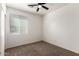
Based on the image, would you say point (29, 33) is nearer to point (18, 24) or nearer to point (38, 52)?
point (18, 24)

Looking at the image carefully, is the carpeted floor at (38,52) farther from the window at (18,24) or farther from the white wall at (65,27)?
the window at (18,24)

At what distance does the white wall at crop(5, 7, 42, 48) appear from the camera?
3438 millimetres

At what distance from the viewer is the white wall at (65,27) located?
280 centimetres

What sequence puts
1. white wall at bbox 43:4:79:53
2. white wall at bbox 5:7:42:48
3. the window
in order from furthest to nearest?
the window → white wall at bbox 5:7:42:48 → white wall at bbox 43:4:79:53

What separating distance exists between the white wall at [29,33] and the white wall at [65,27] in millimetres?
1197

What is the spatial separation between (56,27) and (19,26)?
2.46m

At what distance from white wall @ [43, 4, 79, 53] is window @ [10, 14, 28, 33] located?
184 cm

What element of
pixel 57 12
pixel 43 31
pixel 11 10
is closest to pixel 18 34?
pixel 11 10

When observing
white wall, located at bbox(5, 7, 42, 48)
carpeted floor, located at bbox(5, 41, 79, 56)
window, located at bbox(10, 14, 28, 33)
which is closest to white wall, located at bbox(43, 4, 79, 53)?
carpeted floor, located at bbox(5, 41, 79, 56)

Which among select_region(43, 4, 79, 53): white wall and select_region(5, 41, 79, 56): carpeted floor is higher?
select_region(43, 4, 79, 53): white wall

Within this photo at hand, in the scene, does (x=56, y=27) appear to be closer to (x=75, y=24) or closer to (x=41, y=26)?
(x=75, y=24)

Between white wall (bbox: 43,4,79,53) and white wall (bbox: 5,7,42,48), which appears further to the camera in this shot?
white wall (bbox: 5,7,42,48)

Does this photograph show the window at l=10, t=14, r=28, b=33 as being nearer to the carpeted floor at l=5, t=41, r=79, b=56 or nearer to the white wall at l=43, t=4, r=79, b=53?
the carpeted floor at l=5, t=41, r=79, b=56

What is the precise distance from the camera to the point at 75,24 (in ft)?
9.20
